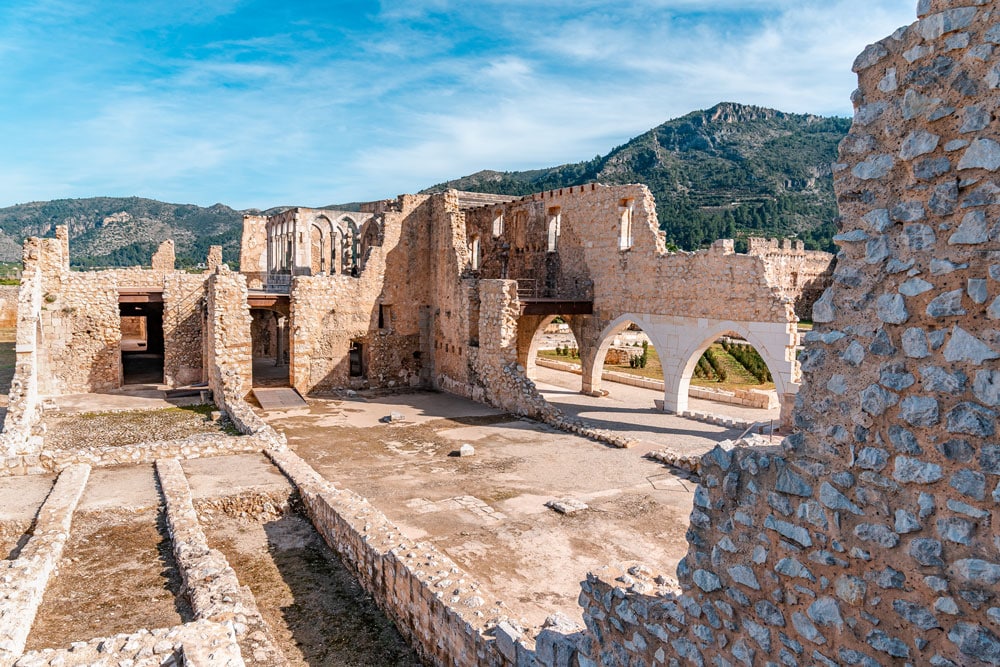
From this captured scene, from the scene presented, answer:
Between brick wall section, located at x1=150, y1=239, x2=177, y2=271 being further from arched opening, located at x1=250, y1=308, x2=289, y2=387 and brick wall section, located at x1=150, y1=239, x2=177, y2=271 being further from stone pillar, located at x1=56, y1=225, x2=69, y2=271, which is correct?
stone pillar, located at x1=56, y1=225, x2=69, y2=271

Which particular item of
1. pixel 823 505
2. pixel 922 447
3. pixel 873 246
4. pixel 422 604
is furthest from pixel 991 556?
pixel 422 604

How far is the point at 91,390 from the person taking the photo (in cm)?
1880

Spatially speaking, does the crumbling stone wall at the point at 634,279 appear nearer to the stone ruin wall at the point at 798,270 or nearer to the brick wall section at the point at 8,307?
the stone ruin wall at the point at 798,270

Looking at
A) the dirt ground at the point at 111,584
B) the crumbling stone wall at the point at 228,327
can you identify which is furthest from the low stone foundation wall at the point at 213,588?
the crumbling stone wall at the point at 228,327

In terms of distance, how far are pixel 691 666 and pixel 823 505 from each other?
124 centimetres

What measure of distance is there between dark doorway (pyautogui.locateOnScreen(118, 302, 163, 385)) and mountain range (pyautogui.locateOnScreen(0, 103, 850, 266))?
1867 inches

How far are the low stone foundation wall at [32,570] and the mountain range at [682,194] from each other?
67.5 m

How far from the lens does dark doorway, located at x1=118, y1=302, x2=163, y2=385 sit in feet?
71.3

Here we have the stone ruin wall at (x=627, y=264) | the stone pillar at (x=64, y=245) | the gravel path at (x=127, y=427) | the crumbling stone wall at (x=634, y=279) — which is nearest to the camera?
the gravel path at (x=127, y=427)

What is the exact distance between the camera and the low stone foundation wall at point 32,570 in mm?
5695

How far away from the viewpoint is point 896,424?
Answer: 9.69 ft

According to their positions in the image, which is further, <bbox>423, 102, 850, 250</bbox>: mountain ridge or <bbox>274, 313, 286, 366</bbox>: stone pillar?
<bbox>423, 102, 850, 250</bbox>: mountain ridge

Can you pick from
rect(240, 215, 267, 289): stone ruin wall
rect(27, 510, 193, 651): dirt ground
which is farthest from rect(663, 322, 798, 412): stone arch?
rect(240, 215, 267, 289): stone ruin wall

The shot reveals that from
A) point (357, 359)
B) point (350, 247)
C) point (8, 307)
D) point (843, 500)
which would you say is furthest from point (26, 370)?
point (8, 307)
